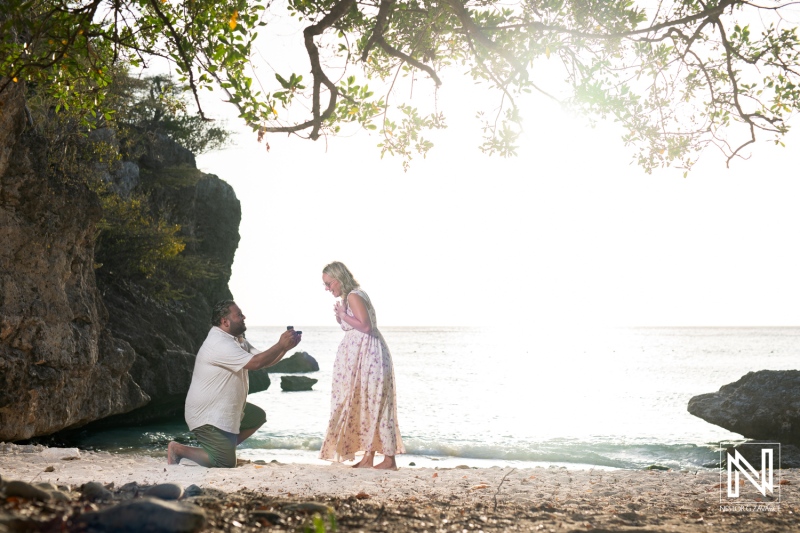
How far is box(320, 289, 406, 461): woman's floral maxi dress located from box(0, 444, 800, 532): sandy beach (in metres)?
0.47

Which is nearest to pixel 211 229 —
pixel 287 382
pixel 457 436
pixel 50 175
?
pixel 287 382

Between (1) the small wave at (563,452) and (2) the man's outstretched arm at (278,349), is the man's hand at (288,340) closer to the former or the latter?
(2) the man's outstretched arm at (278,349)

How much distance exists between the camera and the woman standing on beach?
326 inches

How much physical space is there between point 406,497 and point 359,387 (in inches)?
95.8

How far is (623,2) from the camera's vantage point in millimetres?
8406

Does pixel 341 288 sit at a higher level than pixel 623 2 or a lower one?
lower

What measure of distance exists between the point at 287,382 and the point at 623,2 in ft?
90.0

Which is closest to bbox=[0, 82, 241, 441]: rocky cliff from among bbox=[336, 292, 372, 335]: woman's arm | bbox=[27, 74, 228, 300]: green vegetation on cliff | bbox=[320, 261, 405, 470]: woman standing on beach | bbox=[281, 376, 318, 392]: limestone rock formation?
bbox=[27, 74, 228, 300]: green vegetation on cliff

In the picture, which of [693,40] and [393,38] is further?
[393,38]

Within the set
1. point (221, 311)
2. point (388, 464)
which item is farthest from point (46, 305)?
point (388, 464)

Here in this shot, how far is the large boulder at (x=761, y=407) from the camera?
13008 millimetres

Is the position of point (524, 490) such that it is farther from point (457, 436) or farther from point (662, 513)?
point (457, 436)

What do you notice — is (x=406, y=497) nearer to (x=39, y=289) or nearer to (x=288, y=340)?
(x=288, y=340)

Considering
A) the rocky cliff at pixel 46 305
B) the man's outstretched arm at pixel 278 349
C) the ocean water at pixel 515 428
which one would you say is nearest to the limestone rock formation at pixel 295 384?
the ocean water at pixel 515 428
